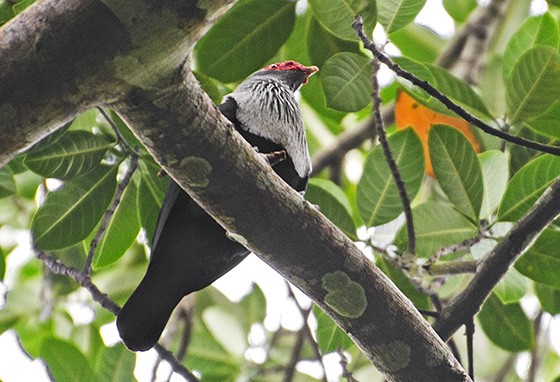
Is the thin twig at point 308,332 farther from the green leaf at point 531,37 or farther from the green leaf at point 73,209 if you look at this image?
the green leaf at point 531,37

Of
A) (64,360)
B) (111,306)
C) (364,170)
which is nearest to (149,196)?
(111,306)

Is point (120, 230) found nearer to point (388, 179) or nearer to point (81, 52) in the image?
point (388, 179)

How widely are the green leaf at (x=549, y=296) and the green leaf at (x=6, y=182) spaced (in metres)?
2.03

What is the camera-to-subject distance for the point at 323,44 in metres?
3.40

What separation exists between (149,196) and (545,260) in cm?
150

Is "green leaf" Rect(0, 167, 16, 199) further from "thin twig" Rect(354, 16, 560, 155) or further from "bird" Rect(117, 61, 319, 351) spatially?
"thin twig" Rect(354, 16, 560, 155)

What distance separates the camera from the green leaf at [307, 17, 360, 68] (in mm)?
3385

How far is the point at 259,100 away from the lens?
3.46 m

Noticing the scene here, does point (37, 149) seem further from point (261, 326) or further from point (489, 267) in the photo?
point (261, 326)

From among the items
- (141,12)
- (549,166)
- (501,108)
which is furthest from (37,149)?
(501,108)

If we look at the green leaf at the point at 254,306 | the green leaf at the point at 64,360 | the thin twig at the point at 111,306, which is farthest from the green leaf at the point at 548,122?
the green leaf at the point at 254,306

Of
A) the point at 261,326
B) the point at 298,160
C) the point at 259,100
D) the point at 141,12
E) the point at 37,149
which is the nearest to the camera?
the point at 141,12

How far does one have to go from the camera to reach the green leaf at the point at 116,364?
3.37m

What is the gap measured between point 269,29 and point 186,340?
157 cm
